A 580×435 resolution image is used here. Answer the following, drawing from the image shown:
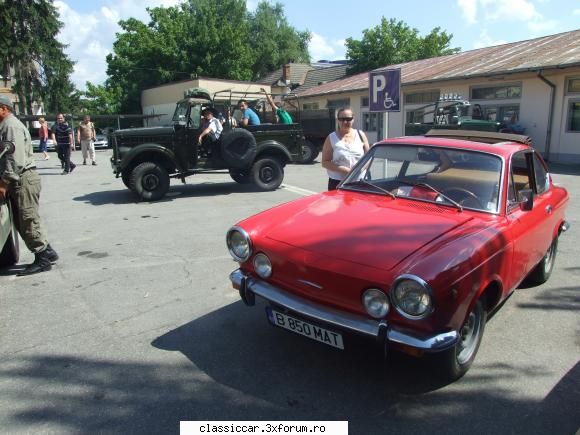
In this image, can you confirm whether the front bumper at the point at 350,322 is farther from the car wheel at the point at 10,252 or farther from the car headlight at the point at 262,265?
the car wheel at the point at 10,252

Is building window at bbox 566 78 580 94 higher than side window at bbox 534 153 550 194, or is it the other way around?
building window at bbox 566 78 580 94

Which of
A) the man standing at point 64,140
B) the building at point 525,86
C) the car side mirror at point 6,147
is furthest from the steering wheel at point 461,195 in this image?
the man standing at point 64,140

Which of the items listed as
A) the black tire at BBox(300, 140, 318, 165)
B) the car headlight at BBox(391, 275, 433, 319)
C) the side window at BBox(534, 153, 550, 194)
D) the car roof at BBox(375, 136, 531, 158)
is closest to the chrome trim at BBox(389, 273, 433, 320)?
the car headlight at BBox(391, 275, 433, 319)

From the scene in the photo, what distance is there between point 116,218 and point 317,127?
10712 mm

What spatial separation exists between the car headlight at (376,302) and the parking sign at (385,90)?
4728 mm

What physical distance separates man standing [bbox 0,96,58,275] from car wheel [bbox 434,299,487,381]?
4.30 metres

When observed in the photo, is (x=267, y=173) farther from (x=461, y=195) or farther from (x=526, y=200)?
(x=526, y=200)

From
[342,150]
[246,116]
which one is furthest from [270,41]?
[342,150]

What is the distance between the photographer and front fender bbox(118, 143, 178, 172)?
→ 9289mm

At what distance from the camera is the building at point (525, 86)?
1485 cm

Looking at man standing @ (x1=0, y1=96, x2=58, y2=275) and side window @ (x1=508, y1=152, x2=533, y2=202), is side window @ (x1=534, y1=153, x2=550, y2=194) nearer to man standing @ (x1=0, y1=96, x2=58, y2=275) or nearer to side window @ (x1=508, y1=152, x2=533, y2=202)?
side window @ (x1=508, y1=152, x2=533, y2=202)

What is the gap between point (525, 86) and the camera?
1597 cm

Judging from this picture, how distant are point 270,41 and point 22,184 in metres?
51.4

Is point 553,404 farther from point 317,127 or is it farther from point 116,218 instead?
point 317,127
